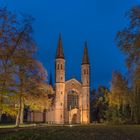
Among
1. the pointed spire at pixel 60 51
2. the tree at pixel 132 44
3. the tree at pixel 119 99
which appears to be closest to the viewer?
the tree at pixel 132 44

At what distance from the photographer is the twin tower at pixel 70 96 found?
8900 centimetres

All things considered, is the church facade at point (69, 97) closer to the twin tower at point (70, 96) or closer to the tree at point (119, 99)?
the twin tower at point (70, 96)

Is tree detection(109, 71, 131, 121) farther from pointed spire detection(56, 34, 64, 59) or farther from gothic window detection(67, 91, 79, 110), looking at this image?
pointed spire detection(56, 34, 64, 59)

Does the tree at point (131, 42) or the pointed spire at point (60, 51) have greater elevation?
the pointed spire at point (60, 51)

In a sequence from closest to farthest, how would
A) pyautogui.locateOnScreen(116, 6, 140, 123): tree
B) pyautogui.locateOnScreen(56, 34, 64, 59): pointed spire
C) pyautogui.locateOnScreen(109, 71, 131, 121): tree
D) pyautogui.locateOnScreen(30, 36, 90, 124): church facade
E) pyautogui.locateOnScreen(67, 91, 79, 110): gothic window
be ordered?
pyautogui.locateOnScreen(116, 6, 140, 123): tree
pyautogui.locateOnScreen(109, 71, 131, 121): tree
pyautogui.locateOnScreen(30, 36, 90, 124): church facade
pyautogui.locateOnScreen(67, 91, 79, 110): gothic window
pyautogui.locateOnScreen(56, 34, 64, 59): pointed spire

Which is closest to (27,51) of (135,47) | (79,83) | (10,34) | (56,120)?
(10,34)

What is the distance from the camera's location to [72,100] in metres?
93.5

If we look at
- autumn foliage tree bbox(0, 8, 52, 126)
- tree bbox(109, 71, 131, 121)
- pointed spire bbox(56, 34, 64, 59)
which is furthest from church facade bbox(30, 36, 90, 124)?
autumn foliage tree bbox(0, 8, 52, 126)

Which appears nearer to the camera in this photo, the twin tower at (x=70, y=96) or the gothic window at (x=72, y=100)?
the twin tower at (x=70, y=96)

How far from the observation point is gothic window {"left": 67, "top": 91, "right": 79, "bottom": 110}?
92.1 m

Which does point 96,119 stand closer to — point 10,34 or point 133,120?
point 133,120

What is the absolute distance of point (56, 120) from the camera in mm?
87312

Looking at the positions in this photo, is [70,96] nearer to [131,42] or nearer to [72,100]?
[72,100]

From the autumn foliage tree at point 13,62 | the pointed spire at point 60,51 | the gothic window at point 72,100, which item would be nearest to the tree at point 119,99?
the autumn foliage tree at point 13,62
